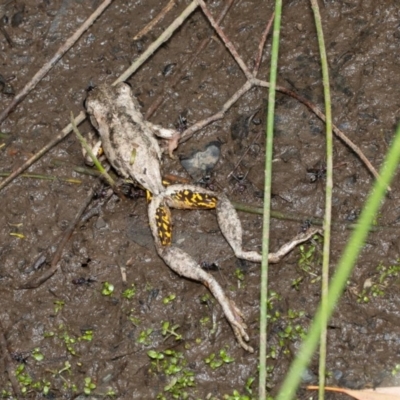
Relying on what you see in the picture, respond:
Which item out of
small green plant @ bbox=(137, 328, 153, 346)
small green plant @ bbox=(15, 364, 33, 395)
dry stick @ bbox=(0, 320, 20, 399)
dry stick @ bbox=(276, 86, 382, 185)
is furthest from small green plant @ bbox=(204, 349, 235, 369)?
dry stick @ bbox=(276, 86, 382, 185)

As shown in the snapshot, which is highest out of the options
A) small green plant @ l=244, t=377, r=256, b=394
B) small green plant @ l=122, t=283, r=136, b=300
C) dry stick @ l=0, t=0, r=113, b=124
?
dry stick @ l=0, t=0, r=113, b=124

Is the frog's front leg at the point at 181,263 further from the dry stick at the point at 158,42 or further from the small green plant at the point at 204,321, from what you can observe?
the dry stick at the point at 158,42

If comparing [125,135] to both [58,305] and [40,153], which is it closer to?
[40,153]

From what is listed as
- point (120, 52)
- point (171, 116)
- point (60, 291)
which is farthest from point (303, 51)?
point (60, 291)

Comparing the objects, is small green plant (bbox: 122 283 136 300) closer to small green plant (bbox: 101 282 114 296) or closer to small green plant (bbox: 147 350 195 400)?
small green plant (bbox: 101 282 114 296)

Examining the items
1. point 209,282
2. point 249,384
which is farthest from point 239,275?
point 249,384
